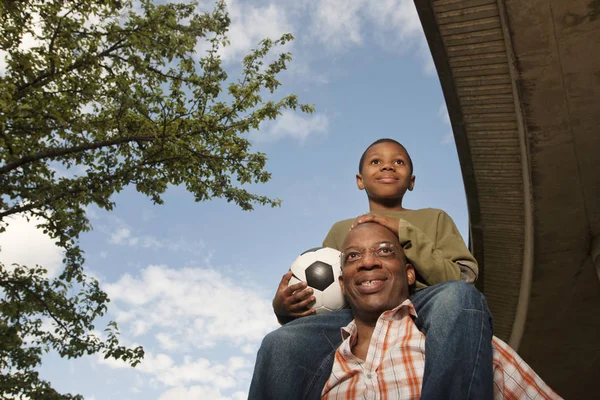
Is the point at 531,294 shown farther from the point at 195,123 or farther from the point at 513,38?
the point at 195,123

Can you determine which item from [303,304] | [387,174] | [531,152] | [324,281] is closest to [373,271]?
[324,281]

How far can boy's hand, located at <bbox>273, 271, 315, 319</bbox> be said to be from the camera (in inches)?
132

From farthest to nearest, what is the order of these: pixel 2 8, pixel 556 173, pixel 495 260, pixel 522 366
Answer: pixel 495 260 < pixel 2 8 < pixel 556 173 < pixel 522 366

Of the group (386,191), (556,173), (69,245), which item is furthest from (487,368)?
(69,245)

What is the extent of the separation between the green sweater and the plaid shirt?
0.99 ft

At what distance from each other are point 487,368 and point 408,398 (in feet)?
1.39

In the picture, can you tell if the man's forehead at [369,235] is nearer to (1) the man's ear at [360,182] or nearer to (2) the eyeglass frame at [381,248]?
(2) the eyeglass frame at [381,248]

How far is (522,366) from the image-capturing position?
2830 mm

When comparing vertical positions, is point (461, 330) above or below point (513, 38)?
below

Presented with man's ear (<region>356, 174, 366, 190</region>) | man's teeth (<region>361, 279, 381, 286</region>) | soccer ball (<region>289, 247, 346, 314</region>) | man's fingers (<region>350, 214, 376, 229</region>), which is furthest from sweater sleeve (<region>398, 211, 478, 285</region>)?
man's ear (<region>356, 174, 366, 190</region>)

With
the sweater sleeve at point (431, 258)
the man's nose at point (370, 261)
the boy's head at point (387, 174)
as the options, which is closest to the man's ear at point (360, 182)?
the boy's head at point (387, 174)

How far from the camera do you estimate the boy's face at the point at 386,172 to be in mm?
3855

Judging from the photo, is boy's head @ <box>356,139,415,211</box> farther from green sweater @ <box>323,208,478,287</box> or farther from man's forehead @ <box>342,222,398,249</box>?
man's forehead @ <box>342,222,398,249</box>

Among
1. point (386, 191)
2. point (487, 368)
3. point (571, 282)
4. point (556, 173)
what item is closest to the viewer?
point (487, 368)
